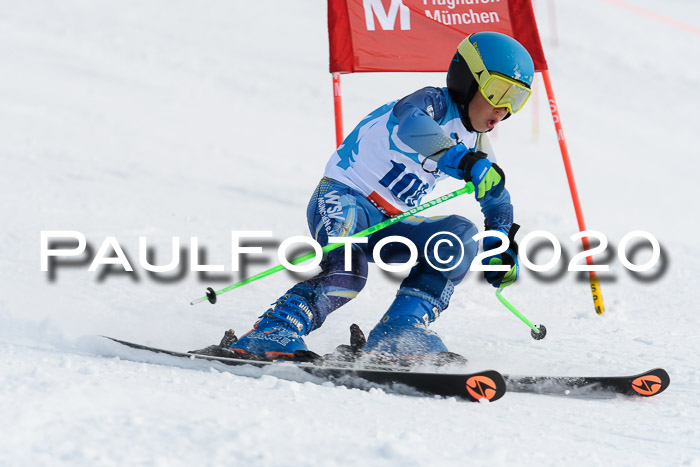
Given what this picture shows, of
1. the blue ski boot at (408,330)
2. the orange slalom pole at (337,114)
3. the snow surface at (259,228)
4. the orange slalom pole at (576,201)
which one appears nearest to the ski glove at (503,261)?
the blue ski boot at (408,330)

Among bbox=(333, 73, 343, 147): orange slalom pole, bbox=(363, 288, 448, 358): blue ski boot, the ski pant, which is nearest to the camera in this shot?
bbox=(363, 288, 448, 358): blue ski boot

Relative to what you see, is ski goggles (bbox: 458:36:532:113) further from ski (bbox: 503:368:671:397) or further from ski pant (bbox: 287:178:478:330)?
ski (bbox: 503:368:671:397)

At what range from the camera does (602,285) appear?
5707mm

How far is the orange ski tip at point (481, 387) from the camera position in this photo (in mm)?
2934

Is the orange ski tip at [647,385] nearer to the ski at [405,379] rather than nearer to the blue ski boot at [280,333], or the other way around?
the ski at [405,379]

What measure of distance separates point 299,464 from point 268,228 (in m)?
4.56

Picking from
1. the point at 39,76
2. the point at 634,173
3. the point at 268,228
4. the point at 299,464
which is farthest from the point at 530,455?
the point at 39,76

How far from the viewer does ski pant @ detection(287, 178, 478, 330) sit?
3523mm

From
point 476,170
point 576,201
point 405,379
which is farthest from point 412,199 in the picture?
point 576,201

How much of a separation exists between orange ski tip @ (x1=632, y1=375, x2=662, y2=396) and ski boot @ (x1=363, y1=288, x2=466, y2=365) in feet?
2.25

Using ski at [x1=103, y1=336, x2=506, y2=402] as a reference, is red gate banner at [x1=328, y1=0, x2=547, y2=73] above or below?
above

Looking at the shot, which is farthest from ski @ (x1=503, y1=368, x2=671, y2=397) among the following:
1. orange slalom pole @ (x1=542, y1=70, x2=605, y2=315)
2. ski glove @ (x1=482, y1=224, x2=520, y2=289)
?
orange slalom pole @ (x1=542, y1=70, x2=605, y2=315)

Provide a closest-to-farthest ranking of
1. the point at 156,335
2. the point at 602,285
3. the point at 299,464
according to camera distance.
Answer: the point at 299,464
the point at 156,335
the point at 602,285

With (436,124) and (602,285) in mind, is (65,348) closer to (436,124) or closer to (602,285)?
(436,124)
